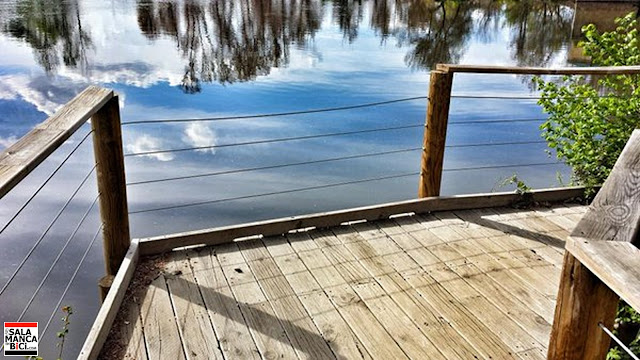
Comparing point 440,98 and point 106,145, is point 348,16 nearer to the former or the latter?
point 440,98

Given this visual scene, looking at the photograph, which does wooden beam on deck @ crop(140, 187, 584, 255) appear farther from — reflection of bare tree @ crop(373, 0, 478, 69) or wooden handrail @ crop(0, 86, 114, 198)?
reflection of bare tree @ crop(373, 0, 478, 69)

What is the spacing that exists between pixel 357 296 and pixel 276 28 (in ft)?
51.0

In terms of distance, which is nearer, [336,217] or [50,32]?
[336,217]

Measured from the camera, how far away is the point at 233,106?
9.55m

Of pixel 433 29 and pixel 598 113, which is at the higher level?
pixel 598 113

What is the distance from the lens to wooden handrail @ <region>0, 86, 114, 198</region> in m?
1.35

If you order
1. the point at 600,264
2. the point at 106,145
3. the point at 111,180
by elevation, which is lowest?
the point at 111,180

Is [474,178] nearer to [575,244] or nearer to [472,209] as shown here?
[472,209]

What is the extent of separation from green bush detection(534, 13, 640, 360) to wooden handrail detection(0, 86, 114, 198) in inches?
122

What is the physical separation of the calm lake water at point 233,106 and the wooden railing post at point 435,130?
19.6 inches

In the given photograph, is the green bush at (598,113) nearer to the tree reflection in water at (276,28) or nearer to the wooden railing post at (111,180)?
the wooden railing post at (111,180)

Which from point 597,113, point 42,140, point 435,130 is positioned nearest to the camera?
point 42,140

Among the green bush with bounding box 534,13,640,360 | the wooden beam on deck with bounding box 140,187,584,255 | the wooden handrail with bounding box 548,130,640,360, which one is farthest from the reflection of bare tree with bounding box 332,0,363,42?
the wooden handrail with bounding box 548,130,640,360

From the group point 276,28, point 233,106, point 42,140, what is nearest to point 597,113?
point 42,140
